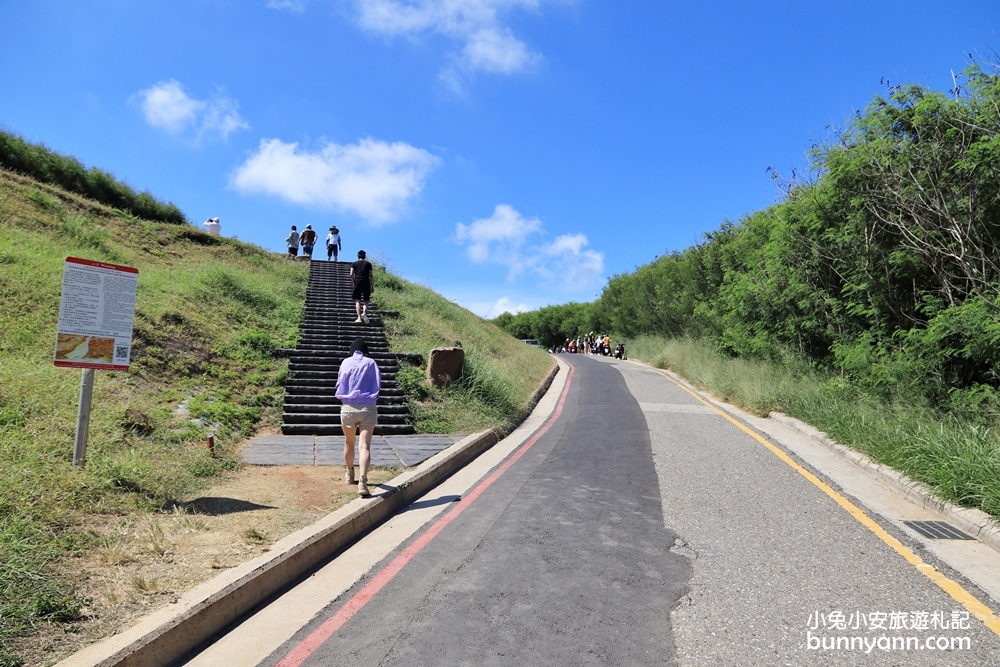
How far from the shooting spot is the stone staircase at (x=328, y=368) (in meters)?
10.6

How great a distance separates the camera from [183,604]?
12.2ft

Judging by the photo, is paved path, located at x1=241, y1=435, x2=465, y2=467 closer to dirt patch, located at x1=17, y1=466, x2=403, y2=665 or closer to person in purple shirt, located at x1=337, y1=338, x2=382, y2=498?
dirt patch, located at x1=17, y1=466, x2=403, y2=665

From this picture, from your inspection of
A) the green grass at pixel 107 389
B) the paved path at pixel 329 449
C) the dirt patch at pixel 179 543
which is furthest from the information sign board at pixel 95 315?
the paved path at pixel 329 449

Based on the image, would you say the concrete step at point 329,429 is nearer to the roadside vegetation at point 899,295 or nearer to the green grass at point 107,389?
the green grass at point 107,389

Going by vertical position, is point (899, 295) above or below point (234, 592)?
above

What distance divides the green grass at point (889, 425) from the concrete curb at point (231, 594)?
5849 mm

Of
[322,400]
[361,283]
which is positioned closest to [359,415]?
[322,400]

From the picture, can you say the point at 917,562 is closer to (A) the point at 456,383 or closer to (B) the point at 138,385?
(A) the point at 456,383

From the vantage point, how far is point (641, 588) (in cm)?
418

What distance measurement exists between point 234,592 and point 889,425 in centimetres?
871

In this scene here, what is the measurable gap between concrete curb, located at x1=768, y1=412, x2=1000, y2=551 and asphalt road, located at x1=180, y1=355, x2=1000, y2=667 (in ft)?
2.01

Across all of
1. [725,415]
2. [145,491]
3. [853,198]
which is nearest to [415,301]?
[725,415]

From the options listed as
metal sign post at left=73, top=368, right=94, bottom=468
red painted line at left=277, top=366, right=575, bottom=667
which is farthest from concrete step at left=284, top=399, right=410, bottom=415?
metal sign post at left=73, top=368, right=94, bottom=468

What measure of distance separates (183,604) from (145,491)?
262 cm
